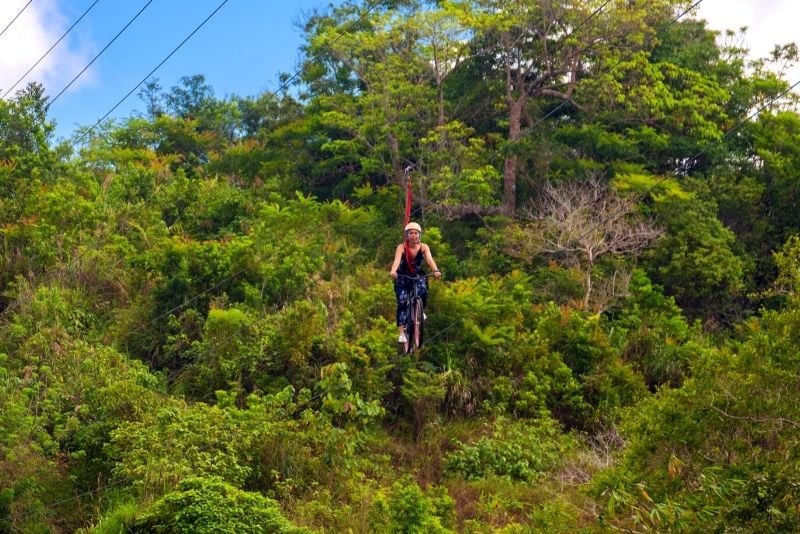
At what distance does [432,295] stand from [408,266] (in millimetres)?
6283

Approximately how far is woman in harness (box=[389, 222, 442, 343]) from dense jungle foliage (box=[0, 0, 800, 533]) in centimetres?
229

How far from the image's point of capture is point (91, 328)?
2066 centimetres

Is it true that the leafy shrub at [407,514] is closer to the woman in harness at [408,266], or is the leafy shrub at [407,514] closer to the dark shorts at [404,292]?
the woman in harness at [408,266]

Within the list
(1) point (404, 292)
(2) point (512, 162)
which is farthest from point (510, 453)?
A: (2) point (512, 162)

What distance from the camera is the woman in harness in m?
12.8

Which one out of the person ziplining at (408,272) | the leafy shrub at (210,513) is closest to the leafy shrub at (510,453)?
the leafy shrub at (210,513)

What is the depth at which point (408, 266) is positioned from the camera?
13172 millimetres

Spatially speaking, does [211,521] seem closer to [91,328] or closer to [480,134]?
[91,328]

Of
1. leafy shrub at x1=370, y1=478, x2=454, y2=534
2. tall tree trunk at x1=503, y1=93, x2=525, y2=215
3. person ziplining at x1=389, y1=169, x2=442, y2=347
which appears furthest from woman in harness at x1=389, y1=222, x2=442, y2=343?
tall tree trunk at x1=503, y1=93, x2=525, y2=215

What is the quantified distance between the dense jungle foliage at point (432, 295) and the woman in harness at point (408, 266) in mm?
2287

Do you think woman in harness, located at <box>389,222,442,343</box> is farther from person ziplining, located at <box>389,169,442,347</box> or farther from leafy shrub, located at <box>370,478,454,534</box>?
leafy shrub, located at <box>370,478,454,534</box>

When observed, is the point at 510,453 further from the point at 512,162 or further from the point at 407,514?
Result: the point at 512,162

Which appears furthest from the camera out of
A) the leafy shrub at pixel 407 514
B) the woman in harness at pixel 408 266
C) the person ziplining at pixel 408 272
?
the leafy shrub at pixel 407 514

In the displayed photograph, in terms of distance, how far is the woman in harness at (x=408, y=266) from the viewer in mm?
12770
